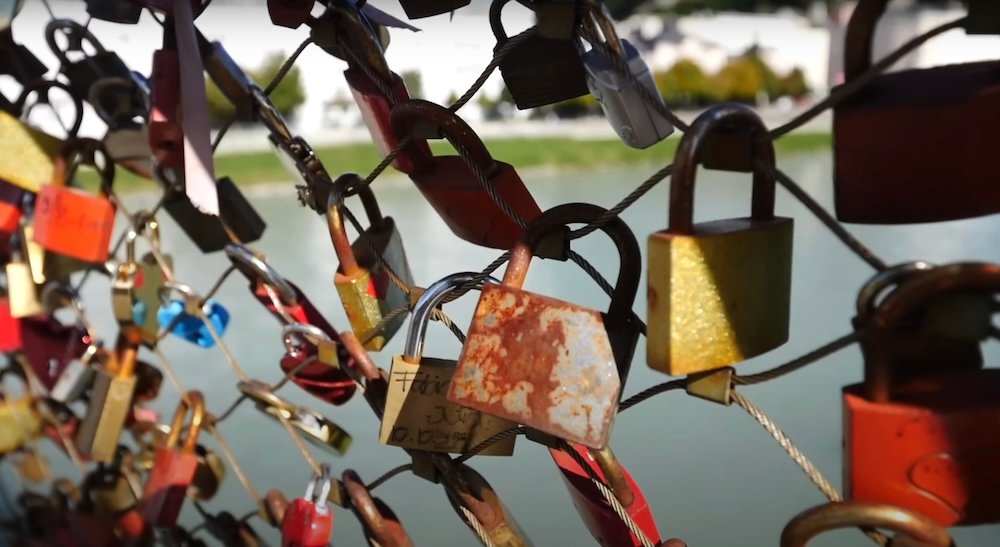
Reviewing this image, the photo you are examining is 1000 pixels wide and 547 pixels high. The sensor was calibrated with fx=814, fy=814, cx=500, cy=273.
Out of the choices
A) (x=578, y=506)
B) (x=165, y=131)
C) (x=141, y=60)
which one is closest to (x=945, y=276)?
(x=578, y=506)

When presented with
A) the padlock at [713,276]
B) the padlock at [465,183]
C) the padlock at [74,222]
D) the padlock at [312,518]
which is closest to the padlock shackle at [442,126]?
the padlock at [465,183]

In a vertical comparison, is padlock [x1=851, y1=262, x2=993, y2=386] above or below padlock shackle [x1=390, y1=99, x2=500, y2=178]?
below

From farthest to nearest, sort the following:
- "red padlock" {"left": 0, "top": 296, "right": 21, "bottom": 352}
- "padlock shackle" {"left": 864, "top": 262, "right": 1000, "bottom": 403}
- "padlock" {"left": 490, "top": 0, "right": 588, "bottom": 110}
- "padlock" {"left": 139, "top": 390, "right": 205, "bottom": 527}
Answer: "red padlock" {"left": 0, "top": 296, "right": 21, "bottom": 352} < "padlock" {"left": 139, "top": 390, "right": 205, "bottom": 527} < "padlock" {"left": 490, "top": 0, "right": 588, "bottom": 110} < "padlock shackle" {"left": 864, "top": 262, "right": 1000, "bottom": 403}

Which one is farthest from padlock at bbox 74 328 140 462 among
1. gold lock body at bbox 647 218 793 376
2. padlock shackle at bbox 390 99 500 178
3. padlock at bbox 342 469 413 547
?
gold lock body at bbox 647 218 793 376

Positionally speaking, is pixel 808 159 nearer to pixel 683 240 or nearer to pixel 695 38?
pixel 695 38

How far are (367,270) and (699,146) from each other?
24 centimetres

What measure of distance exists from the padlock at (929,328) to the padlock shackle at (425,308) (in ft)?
0.58

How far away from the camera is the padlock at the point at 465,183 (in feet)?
1.26

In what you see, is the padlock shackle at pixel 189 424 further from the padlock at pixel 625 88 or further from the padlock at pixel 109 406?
the padlock at pixel 625 88

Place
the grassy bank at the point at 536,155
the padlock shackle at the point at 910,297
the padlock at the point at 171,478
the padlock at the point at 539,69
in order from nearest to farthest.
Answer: the padlock shackle at the point at 910,297 < the padlock at the point at 539,69 < the padlock at the point at 171,478 < the grassy bank at the point at 536,155

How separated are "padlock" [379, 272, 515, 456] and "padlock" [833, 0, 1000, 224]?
0.18 m

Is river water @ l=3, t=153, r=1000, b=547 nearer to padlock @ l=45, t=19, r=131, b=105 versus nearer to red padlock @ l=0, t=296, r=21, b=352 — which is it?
red padlock @ l=0, t=296, r=21, b=352

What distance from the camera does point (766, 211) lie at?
326mm

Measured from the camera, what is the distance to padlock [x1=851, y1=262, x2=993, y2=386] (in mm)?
270
